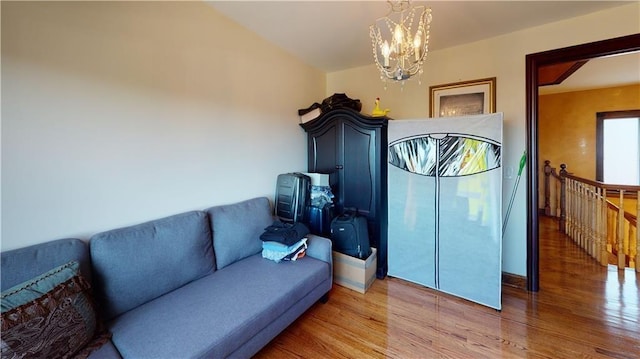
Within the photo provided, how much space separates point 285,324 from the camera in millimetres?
1681

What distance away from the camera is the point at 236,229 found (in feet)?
6.73

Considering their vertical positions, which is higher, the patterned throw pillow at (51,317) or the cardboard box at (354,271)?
the patterned throw pillow at (51,317)

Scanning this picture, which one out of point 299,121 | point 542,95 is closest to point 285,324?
point 299,121

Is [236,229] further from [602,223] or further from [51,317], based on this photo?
[602,223]

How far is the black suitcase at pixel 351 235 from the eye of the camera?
7.88ft

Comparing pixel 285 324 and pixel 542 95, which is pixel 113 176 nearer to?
pixel 285 324

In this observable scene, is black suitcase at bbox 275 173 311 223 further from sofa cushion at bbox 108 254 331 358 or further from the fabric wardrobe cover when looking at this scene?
the fabric wardrobe cover

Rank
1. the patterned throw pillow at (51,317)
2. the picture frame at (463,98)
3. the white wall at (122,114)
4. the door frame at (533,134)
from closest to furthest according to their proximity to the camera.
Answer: the patterned throw pillow at (51,317), the white wall at (122,114), the door frame at (533,134), the picture frame at (463,98)

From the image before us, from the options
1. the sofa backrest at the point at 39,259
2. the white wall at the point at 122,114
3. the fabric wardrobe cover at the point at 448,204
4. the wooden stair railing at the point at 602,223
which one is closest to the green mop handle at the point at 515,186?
the fabric wardrobe cover at the point at 448,204

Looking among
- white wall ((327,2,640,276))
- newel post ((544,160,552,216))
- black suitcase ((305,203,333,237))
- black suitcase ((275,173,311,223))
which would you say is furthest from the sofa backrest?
newel post ((544,160,552,216))

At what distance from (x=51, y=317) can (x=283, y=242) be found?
1263 millimetres

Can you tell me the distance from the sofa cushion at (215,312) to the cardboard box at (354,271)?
506 millimetres

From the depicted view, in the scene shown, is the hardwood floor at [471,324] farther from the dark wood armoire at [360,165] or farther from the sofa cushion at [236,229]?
the sofa cushion at [236,229]

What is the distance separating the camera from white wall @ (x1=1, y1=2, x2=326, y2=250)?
1.29 meters
